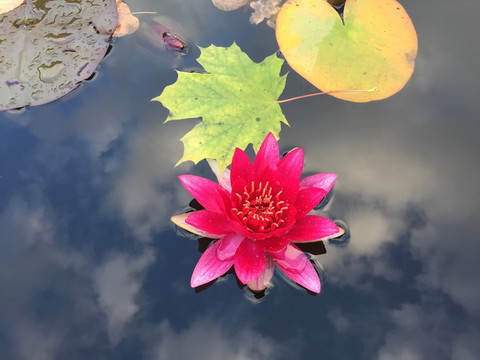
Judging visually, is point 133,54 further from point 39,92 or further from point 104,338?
point 104,338

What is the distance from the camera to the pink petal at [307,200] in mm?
1686

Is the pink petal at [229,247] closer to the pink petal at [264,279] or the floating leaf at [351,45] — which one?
the pink petal at [264,279]

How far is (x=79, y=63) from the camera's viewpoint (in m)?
2.26

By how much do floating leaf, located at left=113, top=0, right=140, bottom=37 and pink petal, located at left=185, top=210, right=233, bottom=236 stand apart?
5.00 feet

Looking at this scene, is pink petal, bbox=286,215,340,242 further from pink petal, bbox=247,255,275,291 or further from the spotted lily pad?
the spotted lily pad

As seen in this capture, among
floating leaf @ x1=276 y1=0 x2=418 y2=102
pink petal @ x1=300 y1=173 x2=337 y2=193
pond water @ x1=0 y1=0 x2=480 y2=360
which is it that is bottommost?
pond water @ x1=0 y1=0 x2=480 y2=360

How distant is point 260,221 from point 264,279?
325mm

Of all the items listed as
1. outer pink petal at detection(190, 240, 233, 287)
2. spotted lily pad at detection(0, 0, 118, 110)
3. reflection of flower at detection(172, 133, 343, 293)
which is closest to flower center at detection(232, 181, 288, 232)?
reflection of flower at detection(172, 133, 343, 293)

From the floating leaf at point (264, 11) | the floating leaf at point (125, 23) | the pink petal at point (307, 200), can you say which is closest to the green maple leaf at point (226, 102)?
the floating leaf at point (264, 11)

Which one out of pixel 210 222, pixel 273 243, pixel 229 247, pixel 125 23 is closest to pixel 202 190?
pixel 210 222

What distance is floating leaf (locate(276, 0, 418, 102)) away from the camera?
7.38 ft

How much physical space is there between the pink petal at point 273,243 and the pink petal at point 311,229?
4cm

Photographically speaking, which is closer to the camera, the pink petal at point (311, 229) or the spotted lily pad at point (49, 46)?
the pink petal at point (311, 229)

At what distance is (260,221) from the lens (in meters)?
1.61
